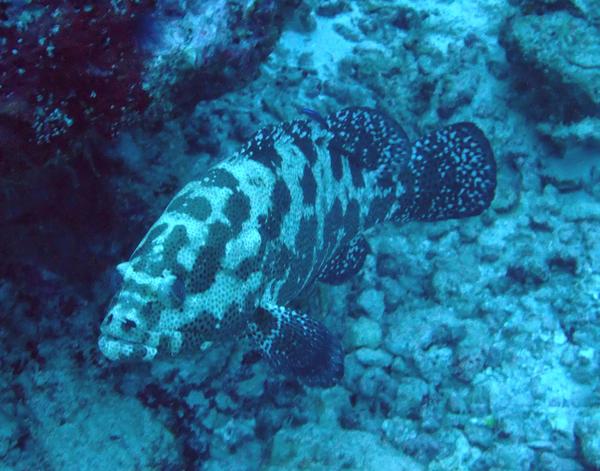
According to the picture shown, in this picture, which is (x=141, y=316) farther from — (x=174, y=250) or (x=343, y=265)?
(x=343, y=265)

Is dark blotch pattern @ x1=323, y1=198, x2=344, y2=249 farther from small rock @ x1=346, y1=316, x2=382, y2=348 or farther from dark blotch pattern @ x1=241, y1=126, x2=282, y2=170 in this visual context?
small rock @ x1=346, y1=316, x2=382, y2=348

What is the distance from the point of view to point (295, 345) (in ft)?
12.7

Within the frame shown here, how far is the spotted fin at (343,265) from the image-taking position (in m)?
4.93

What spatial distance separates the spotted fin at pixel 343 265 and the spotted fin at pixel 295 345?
101cm

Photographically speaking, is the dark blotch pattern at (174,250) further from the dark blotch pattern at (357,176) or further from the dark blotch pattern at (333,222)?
the dark blotch pattern at (357,176)

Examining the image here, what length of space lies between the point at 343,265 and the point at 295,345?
129cm

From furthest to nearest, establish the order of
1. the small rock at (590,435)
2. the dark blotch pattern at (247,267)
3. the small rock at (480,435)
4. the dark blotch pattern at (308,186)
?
the small rock at (480,435), the dark blotch pattern at (308,186), the small rock at (590,435), the dark blotch pattern at (247,267)

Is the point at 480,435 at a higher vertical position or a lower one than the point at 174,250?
lower

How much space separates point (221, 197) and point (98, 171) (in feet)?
5.04

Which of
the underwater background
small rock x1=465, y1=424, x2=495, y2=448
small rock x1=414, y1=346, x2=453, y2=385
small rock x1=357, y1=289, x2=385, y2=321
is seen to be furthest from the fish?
small rock x1=465, y1=424, x2=495, y2=448

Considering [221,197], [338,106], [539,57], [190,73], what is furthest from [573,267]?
[190,73]

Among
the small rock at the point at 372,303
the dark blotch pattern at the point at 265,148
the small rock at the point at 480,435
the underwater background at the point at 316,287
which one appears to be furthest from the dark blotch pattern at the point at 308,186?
the small rock at the point at 480,435

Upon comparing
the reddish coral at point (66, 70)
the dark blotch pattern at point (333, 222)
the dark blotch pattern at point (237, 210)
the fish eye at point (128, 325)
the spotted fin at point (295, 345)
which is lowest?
the spotted fin at point (295, 345)

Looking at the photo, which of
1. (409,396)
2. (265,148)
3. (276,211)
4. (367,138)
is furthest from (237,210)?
(409,396)
